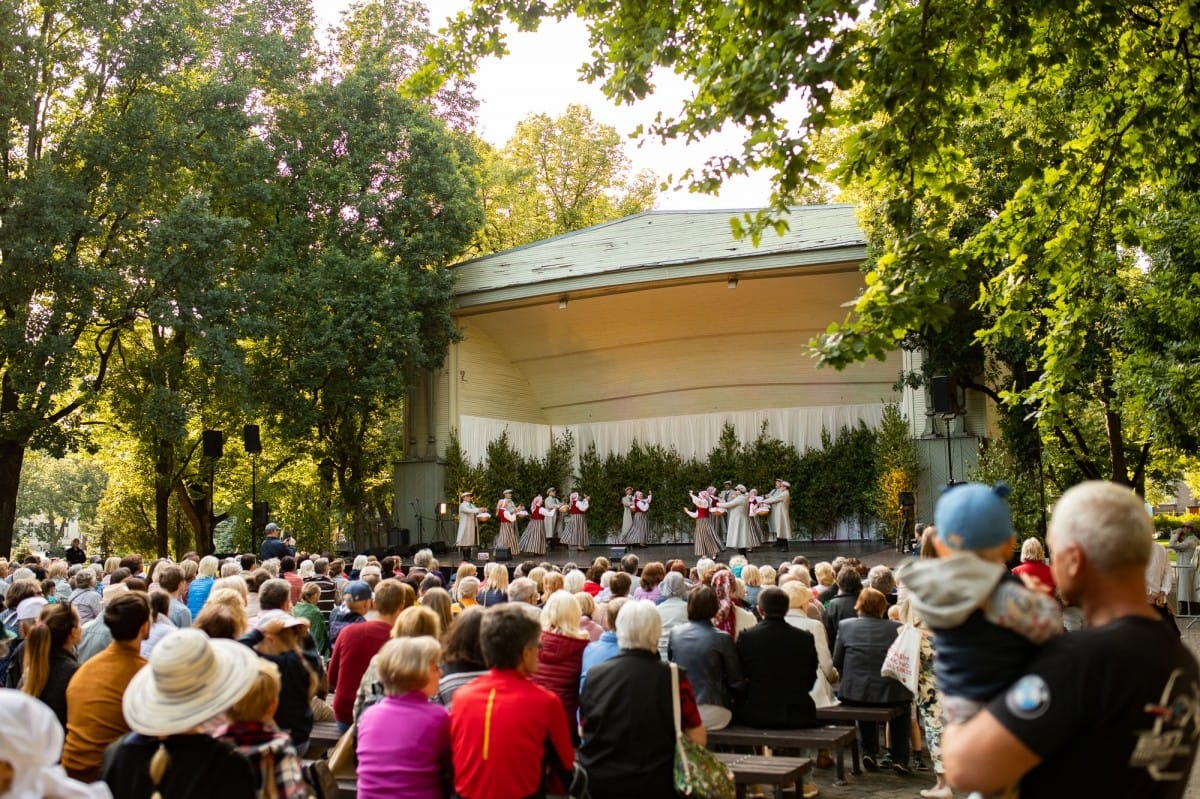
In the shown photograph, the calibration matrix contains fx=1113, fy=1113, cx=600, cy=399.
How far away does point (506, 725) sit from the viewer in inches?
148

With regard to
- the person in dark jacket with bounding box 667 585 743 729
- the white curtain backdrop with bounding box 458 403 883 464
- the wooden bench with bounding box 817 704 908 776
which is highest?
the white curtain backdrop with bounding box 458 403 883 464

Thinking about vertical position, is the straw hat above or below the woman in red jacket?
above

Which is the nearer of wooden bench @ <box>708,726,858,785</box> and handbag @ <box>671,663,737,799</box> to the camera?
handbag @ <box>671,663,737,799</box>

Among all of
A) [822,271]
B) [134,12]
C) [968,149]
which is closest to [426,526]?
[822,271]

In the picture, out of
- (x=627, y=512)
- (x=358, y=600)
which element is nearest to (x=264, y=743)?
(x=358, y=600)

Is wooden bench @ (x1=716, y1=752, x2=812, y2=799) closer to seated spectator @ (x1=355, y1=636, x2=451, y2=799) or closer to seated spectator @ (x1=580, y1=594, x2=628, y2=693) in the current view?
seated spectator @ (x1=580, y1=594, x2=628, y2=693)

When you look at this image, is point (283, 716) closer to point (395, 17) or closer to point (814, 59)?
point (814, 59)

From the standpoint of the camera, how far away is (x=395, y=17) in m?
31.1

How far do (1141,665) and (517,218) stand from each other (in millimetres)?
36333

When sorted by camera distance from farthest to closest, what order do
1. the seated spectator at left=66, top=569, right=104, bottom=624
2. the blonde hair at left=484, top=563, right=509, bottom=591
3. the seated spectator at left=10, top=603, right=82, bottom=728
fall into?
1. the blonde hair at left=484, top=563, right=509, bottom=591
2. the seated spectator at left=66, top=569, right=104, bottom=624
3. the seated spectator at left=10, top=603, right=82, bottom=728

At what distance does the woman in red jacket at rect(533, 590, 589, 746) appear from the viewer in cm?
525

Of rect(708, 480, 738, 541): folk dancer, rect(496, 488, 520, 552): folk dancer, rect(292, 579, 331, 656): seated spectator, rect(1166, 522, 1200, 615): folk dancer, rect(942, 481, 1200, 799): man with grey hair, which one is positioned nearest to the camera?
rect(942, 481, 1200, 799): man with grey hair

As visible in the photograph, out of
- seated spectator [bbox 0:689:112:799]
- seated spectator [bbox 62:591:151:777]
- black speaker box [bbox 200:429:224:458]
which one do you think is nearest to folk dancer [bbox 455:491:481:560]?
black speaker box [bbox 200:429:224:458]

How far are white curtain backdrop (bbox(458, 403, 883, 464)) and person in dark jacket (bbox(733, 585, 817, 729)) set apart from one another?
18751 mm
